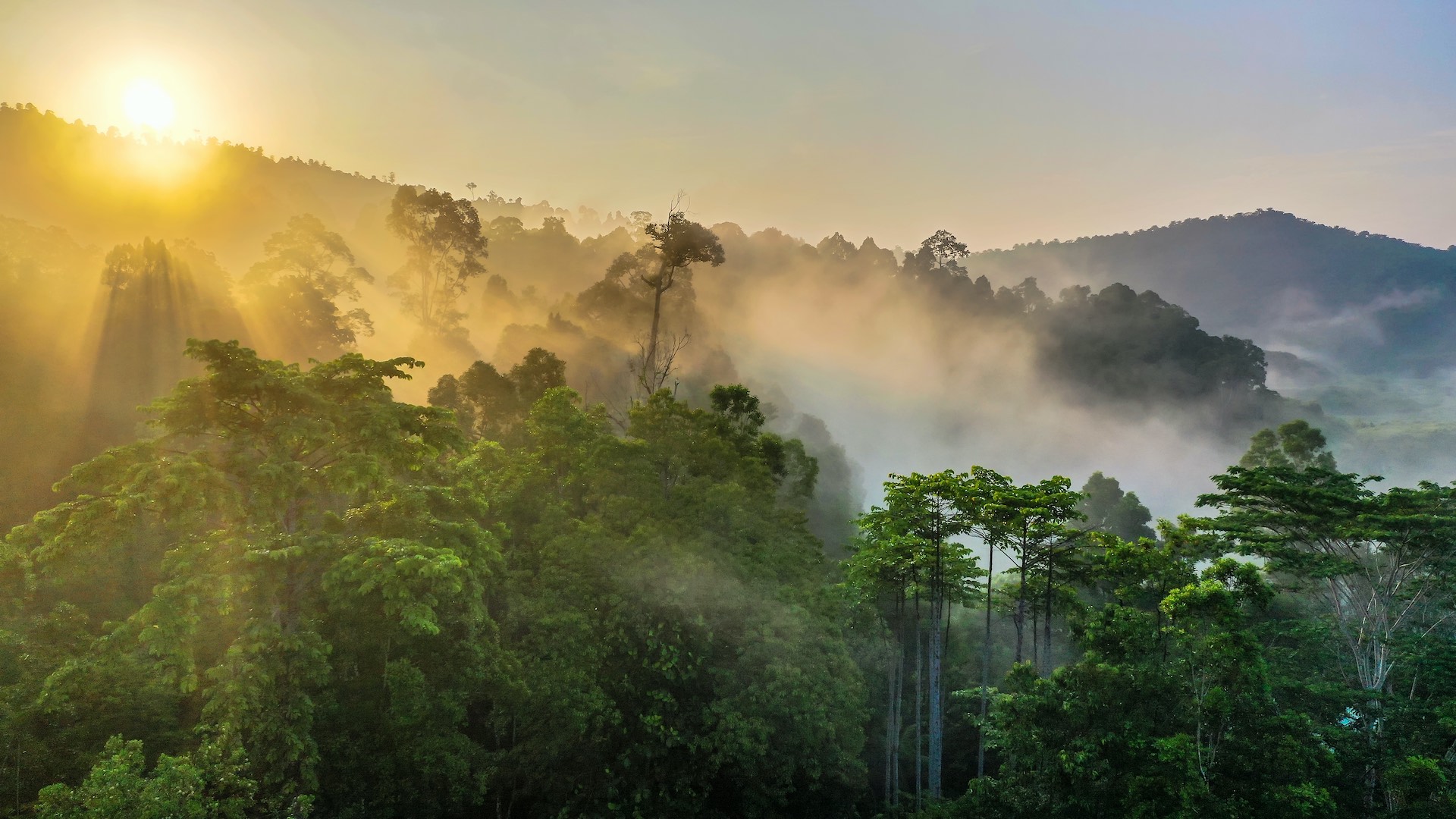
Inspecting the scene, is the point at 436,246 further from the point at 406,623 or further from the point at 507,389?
the point at 406,623

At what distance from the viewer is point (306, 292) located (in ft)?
171

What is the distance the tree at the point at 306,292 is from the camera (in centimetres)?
4966

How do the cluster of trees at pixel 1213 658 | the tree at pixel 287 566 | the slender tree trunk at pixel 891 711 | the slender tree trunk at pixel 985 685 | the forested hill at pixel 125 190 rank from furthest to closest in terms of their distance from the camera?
the forested hill at pixel 125 190 → the slender tree trunk at pixel 891 711 → the slender tree trunk at pixel 985 685 → the cluster of trees at pixel 1213 658 → the tree at pixel 287 566

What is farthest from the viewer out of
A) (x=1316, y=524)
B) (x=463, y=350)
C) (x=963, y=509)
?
(x=463, y=350)

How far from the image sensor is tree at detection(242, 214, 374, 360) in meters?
49.7

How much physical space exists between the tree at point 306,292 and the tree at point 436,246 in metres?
5.79

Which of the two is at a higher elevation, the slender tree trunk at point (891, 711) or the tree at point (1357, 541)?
the tree at point (1357, 541)

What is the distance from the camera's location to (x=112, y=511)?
43.9 feet

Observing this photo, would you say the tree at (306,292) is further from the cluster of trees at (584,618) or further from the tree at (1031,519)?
the tree at (1031,519)

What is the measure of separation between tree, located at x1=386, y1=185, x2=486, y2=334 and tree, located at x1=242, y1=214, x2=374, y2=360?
19.0 ft

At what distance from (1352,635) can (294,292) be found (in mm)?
61724

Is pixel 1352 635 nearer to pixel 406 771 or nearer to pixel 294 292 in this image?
pixel 406 771

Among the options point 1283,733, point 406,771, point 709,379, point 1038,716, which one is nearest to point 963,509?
point 1038,716

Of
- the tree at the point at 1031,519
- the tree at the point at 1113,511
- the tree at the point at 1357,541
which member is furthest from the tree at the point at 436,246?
the tree at the point at 1357,541
